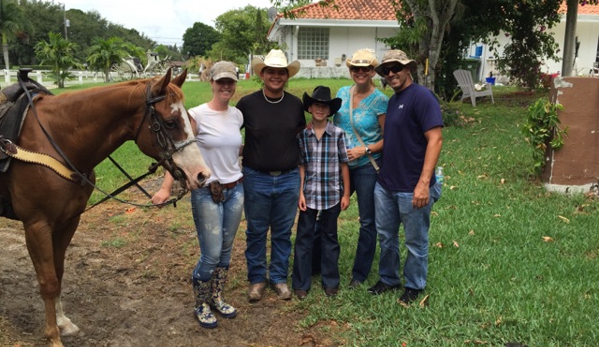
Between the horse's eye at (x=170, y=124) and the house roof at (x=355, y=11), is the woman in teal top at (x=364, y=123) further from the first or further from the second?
the house roof at (x=355, y=11)

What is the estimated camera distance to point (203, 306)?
12.2 feet

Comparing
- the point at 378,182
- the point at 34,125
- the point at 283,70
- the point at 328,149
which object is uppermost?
the point at 283,70

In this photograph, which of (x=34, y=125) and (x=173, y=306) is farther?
(x=173, y=306)

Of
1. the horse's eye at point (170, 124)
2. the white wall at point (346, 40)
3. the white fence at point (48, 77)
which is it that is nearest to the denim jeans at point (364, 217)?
the horse's eye at point (170, 124)

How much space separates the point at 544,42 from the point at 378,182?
14586 millimetres

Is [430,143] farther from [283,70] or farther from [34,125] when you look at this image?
[34,125]

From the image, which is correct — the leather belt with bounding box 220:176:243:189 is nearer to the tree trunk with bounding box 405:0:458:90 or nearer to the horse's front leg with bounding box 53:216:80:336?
the horse's front leg with bounding box 53:216:80:336

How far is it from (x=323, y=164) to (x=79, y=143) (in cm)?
179

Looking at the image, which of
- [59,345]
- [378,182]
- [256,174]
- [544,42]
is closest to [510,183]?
[378,182]

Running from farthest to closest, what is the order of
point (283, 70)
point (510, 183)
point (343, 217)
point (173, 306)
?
point (510, 183) → point (343, 217) → point (173, 306) → point (283, 70)

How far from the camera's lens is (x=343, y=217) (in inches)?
242

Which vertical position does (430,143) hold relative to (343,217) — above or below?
above

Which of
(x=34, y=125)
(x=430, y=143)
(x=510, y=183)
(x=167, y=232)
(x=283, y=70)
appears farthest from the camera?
(x=510, y=183)

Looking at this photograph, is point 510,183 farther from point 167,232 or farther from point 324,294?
point 167,232
